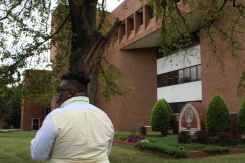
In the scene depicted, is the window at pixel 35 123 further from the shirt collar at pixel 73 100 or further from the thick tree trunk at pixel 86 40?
the shirt collar at pixel 73 100

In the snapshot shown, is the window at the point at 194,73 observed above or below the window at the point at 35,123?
above

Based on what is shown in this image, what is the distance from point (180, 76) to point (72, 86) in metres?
28.2

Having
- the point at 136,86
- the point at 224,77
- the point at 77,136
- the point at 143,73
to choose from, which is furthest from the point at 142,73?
the point at 77,136

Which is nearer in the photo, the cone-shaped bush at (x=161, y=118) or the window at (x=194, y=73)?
the cone-shaped bush at (x=161, y=118)

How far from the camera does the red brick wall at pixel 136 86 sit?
34.6 m

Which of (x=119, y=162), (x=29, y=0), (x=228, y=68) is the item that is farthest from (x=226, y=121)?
(x=29, y=0)

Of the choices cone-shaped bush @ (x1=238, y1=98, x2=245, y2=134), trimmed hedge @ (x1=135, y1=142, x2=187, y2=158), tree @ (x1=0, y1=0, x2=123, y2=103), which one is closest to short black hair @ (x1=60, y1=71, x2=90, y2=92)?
tree @ (x1=0, y1=0, x2=123, y2=103)

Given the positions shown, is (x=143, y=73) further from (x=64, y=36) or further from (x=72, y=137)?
(x=72, y=137)

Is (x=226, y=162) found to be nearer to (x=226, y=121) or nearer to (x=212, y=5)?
(x=212, y=5)

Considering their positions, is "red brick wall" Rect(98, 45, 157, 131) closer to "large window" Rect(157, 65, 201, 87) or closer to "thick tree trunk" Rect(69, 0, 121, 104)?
"large window" Rect(157, 65, 201, 87)

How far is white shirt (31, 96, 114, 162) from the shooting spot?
2434 mm

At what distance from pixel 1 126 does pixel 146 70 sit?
4172 cm

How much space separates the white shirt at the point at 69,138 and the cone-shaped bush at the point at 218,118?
17097 millimetres

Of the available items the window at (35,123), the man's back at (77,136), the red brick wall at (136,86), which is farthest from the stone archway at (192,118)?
the window at (35,123)
